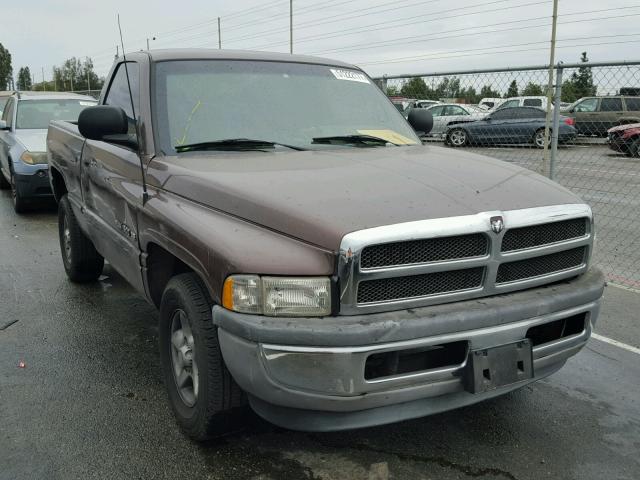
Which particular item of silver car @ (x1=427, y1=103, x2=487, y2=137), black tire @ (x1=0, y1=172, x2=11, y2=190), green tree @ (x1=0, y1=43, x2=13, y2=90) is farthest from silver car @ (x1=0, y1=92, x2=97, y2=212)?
green tree @ (x1=0, y1=43, x2=13, y2=90)

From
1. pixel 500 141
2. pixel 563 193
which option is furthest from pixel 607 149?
pixel 563 193

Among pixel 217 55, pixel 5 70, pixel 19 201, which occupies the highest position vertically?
pixel 5 70

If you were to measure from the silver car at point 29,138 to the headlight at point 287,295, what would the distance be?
23.9 feet

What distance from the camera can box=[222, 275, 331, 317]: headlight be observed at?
7.81 ft

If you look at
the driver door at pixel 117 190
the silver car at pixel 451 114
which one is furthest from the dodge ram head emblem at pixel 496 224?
the silver car at pixel 451 114

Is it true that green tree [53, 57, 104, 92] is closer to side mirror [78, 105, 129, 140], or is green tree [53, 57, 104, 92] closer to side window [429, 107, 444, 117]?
side window [429, 107, 444, 117]

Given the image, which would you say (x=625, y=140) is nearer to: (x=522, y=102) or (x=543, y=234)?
(x=543, y=234)

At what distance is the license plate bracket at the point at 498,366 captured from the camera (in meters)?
2.52

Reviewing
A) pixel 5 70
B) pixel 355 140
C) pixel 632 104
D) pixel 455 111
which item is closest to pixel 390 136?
pixel 355 140

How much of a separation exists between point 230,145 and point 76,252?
2675 mm

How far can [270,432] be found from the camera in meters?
3.17

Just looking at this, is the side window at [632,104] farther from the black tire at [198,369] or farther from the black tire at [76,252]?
the black tire at [198,369]

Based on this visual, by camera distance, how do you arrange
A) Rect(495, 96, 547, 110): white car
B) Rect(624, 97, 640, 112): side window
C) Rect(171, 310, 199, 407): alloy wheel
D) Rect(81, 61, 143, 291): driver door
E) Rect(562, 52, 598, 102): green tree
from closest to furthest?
Rect(171, 310, 199, 407): alloy wheel < Rect(81, 61, 143, 291): driver door < Rect(562, 52, 598, 102): green tree < Rect(624, 97, 640, 112): side window < Rect(495, 96, 547, 110): white car

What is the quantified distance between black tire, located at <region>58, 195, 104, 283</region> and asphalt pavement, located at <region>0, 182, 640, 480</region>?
110 centimetres
